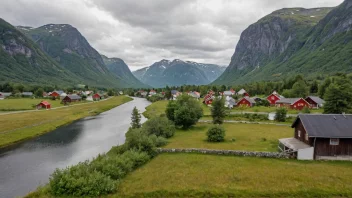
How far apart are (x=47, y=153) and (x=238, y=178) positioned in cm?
3549

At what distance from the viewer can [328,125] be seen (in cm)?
3509

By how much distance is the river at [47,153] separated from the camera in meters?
31.2

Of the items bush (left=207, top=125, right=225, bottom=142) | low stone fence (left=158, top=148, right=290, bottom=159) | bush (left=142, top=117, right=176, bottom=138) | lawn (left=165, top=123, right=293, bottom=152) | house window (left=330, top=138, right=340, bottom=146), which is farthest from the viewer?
bush (left=142, top=117, right=176, bottom=138)

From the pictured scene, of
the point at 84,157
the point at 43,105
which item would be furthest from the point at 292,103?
the point at 43,105

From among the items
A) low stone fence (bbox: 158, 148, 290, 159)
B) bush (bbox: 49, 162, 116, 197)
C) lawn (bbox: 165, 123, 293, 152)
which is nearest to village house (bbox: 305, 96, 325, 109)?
lawn (bbox: 165, 123, 293, 152)

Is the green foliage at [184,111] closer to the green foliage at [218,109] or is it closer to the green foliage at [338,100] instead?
the green foliage at [218,109]

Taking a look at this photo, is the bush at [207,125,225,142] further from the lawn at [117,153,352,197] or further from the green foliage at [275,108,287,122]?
the green foliage at [275,108,287,122]

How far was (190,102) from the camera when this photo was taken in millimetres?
64875

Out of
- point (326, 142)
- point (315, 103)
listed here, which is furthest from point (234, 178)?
point (315, 103)

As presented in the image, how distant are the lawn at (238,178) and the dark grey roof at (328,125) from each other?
3.91 meters

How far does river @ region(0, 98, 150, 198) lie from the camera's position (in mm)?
31234

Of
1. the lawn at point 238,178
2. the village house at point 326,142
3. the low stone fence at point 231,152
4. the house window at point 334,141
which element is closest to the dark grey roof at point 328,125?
the village house at point 326,142

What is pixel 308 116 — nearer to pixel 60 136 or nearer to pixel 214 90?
pixel 60 136

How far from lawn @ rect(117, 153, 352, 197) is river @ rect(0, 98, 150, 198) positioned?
1379cm
